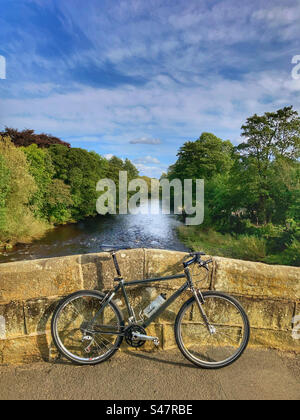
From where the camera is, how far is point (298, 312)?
8.77 ft

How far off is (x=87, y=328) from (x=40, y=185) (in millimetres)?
29660

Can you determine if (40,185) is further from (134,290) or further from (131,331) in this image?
(131,331)

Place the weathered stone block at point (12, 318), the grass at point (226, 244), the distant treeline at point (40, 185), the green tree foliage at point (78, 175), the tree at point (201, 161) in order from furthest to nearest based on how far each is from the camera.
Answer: the tree at point (201, 161)
the green tree foliage at point (78, 175)
the distant treeline at point (40, 185)
the grass at point (226, 244)
the weathered stone block at point (12, 318)

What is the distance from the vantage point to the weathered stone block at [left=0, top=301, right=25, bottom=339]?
249 centimetres

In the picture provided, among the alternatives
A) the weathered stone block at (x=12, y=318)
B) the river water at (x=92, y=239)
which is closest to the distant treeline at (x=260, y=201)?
the river water at (x=92, y=239)

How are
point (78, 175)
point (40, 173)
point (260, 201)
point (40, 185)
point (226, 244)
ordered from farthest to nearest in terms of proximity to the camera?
1. point (78, 175)
2. point (40, 173)
3. point (40, 185)
4. point (260, 201)
5. point (226, 244)

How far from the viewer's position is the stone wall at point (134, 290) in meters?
2.51

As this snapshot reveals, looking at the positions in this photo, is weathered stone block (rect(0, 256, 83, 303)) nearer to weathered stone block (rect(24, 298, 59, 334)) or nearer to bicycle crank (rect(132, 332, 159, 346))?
weathered stone block (rect(24, 298, 59, 334))

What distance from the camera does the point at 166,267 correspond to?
106 inches

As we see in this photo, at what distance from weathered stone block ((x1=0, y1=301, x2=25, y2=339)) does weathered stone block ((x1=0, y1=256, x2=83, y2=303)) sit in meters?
0.07

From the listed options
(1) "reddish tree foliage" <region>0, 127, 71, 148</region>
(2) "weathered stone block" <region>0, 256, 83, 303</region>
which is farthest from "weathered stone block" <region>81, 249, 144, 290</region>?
(1) "reddish tree foliage" <region>0, 127, 71, 148</region>

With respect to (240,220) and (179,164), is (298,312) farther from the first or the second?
(179,164)

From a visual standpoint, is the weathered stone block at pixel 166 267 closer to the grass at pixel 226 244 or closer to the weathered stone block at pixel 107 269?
the weathered stone block at pixel 107 269

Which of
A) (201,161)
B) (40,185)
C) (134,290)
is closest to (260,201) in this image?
(201,161)
